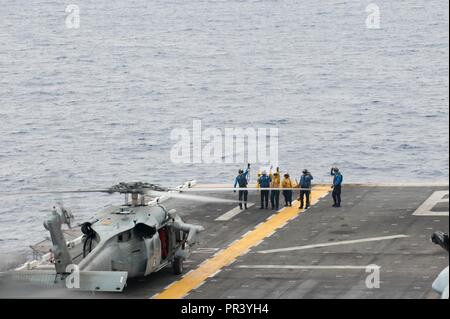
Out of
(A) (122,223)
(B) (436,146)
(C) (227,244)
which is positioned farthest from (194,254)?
(B) (436,146)

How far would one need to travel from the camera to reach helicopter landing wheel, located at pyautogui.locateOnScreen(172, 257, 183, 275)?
58594 mm

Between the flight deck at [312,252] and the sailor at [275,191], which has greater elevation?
the sailor at [275,191]

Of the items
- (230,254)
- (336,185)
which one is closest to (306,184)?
(336,185)

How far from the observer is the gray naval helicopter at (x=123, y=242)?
52.6 m

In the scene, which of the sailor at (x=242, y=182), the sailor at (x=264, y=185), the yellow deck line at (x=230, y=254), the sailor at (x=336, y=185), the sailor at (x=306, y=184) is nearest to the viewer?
the yellow deck line at (x=230, y=254)

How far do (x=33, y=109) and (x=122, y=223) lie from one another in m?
90.8

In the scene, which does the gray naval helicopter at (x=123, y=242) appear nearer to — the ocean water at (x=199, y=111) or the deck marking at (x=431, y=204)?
the deck marking at (x=431, y=204)

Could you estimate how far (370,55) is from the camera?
19000 centimetres

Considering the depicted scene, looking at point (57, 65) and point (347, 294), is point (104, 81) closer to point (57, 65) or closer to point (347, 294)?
point (57, 65)

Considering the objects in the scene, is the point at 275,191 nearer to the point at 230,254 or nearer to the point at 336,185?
the point at 336,185

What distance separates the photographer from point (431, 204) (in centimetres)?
7131

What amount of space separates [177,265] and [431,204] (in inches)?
710

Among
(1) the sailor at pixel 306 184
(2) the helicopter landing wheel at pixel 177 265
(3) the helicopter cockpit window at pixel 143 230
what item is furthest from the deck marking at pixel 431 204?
(3) the helicopter cockpit window at pixel 143 230

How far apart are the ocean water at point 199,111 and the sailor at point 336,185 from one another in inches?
670
